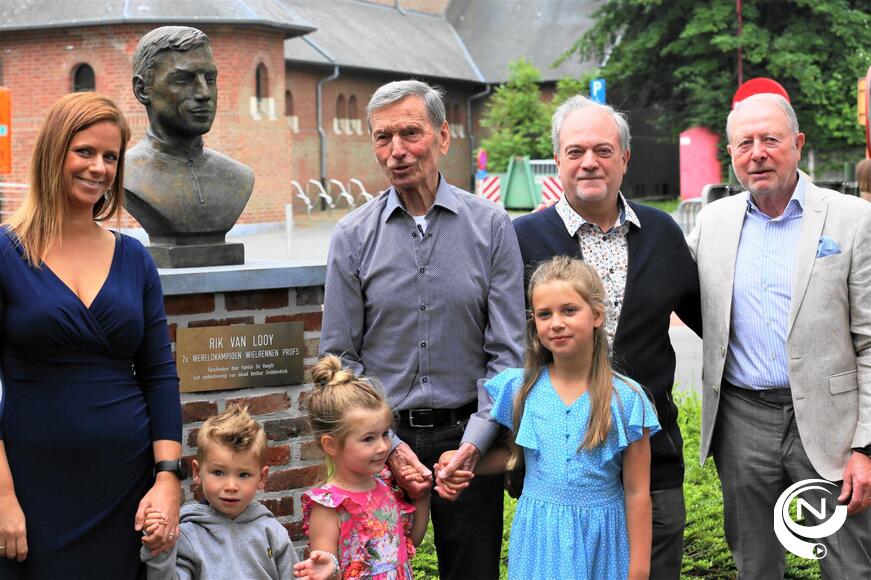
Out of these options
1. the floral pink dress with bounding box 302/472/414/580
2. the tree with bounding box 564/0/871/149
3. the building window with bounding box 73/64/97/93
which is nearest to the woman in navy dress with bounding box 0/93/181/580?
the floral pink dress with bounding box 302/472/414/580

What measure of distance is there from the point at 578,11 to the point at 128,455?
5461cm

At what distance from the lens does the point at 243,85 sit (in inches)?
1300

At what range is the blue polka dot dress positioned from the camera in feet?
13.0

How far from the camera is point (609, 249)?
4.36 m

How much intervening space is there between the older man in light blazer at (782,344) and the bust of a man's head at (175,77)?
223 cm

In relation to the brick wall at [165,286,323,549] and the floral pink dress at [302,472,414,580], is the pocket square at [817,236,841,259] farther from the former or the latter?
the brick wall at [165,286,323,549]

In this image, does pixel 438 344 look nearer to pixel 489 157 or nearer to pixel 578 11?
pixel 489 157

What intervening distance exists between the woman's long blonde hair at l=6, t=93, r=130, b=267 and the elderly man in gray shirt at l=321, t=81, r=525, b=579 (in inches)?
37.6

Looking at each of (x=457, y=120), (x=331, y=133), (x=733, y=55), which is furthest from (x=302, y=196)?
(x=457, y=120)

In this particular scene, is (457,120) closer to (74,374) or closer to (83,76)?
(83,76)

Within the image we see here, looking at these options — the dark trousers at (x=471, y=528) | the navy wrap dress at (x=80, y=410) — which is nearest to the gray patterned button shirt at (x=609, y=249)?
the dark trousers at (x=471, y=528)

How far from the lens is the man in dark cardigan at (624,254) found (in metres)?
4.21

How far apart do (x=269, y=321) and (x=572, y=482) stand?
1706mm
